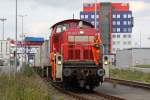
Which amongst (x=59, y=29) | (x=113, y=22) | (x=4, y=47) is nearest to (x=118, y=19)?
(x=113, y=22)

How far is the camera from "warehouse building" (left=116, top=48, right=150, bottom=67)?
65562 mm

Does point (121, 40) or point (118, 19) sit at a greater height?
point (118, 19)

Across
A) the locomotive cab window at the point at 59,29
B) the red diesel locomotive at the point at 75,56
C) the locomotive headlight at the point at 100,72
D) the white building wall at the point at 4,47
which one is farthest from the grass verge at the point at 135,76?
the locomotive headlight at the point at 100,72

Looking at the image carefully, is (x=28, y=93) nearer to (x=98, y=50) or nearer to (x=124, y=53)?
(x=98, y=50)

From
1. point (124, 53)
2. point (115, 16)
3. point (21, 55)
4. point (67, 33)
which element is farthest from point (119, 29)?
point (67, 33)

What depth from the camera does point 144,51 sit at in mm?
66625

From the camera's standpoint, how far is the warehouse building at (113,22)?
136m

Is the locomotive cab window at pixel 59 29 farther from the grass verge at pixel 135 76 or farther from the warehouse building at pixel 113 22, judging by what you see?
the warehouse building at pixel 113 22

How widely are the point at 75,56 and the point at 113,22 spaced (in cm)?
11736

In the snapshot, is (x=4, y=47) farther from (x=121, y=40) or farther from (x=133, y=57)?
(x=121, y=40)

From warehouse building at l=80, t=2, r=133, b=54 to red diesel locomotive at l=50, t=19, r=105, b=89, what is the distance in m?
106

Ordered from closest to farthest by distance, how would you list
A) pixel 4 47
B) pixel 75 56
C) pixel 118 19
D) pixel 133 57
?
pixel 75 56, pixel 4 47, pixel 133 57, pixel 118 19

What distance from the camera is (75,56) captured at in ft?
84.7

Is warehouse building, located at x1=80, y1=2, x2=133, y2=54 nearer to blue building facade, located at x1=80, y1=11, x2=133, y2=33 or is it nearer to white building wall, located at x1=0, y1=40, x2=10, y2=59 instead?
blue building facade, located at x1=80, y1=11, x2=133, y2=33
